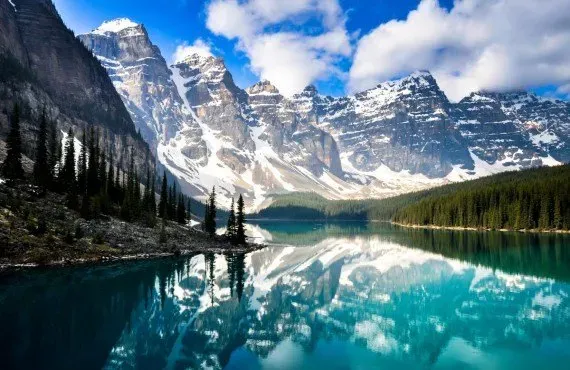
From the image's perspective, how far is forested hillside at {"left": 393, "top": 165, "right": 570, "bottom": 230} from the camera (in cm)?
12494

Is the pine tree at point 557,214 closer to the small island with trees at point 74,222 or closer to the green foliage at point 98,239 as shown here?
the small island with trees at point 74,222

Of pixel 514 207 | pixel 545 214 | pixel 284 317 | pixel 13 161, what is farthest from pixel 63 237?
pixel 514 207

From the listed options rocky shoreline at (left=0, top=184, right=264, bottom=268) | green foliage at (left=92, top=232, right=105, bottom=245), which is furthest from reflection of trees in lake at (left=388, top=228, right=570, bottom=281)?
green foliage at (left=92, top=232, right=105, bottom=245)

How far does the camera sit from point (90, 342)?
27.5 m

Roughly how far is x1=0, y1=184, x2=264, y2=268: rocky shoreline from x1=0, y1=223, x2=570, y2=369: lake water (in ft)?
12.1

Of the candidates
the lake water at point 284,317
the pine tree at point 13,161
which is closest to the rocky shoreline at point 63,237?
the lake water at point 284,317

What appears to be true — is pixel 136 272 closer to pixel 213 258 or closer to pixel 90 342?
pixel 213 258

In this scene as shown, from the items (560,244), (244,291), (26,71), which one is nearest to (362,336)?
(244,291)

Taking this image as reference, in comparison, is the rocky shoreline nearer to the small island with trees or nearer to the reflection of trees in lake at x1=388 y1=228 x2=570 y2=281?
the small island with trees

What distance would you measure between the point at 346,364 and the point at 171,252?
5468 centimetres

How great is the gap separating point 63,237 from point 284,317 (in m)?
36.9

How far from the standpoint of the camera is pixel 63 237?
59.8 meters

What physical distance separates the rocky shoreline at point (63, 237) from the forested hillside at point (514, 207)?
91116 mm

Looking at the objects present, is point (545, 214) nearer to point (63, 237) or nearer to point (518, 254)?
point (518, 254)
